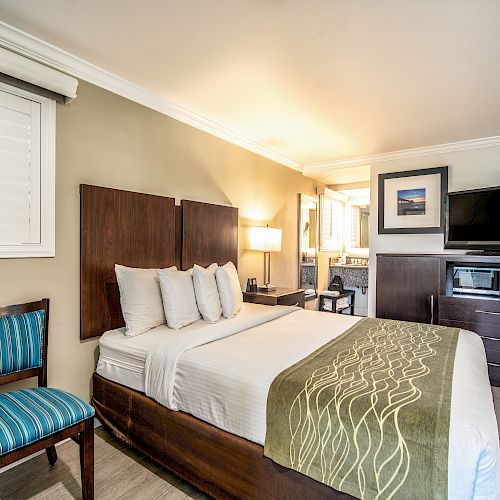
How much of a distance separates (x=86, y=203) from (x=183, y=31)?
50.3 inches

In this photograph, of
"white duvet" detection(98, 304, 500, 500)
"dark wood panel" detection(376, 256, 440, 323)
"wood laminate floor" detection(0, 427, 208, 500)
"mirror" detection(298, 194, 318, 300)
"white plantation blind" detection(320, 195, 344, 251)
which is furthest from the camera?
"white plantation blind" detection(320, 195, 344, 251)

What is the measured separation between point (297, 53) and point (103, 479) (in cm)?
279

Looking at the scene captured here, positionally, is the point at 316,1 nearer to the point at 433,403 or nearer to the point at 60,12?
the point at 60,12

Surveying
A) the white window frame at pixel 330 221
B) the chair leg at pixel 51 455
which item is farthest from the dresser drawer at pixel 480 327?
the chair leg at pixel 51 455

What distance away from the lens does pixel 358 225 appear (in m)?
6.41

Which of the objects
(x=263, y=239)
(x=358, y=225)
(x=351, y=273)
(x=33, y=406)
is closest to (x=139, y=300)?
(x=33, y=406)

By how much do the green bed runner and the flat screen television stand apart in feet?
8.31

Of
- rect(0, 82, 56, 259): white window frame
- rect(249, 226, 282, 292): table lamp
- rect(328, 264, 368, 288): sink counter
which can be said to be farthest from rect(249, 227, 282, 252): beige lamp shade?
rect(328, 264, 368, 288): sink counter

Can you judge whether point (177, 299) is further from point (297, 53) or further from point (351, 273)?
point (351, 273)

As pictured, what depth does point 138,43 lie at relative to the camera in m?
2.12

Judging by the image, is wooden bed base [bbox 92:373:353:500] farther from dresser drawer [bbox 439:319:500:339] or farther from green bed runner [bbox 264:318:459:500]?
dresser drawer [bbox 439:319:500:339]

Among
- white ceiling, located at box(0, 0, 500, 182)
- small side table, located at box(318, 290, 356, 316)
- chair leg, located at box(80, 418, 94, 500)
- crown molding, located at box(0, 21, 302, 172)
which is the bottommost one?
chair leg, located at box(80, 418, 94, 500)

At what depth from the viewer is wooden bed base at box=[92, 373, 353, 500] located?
145 cm

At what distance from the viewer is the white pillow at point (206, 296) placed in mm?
2551
